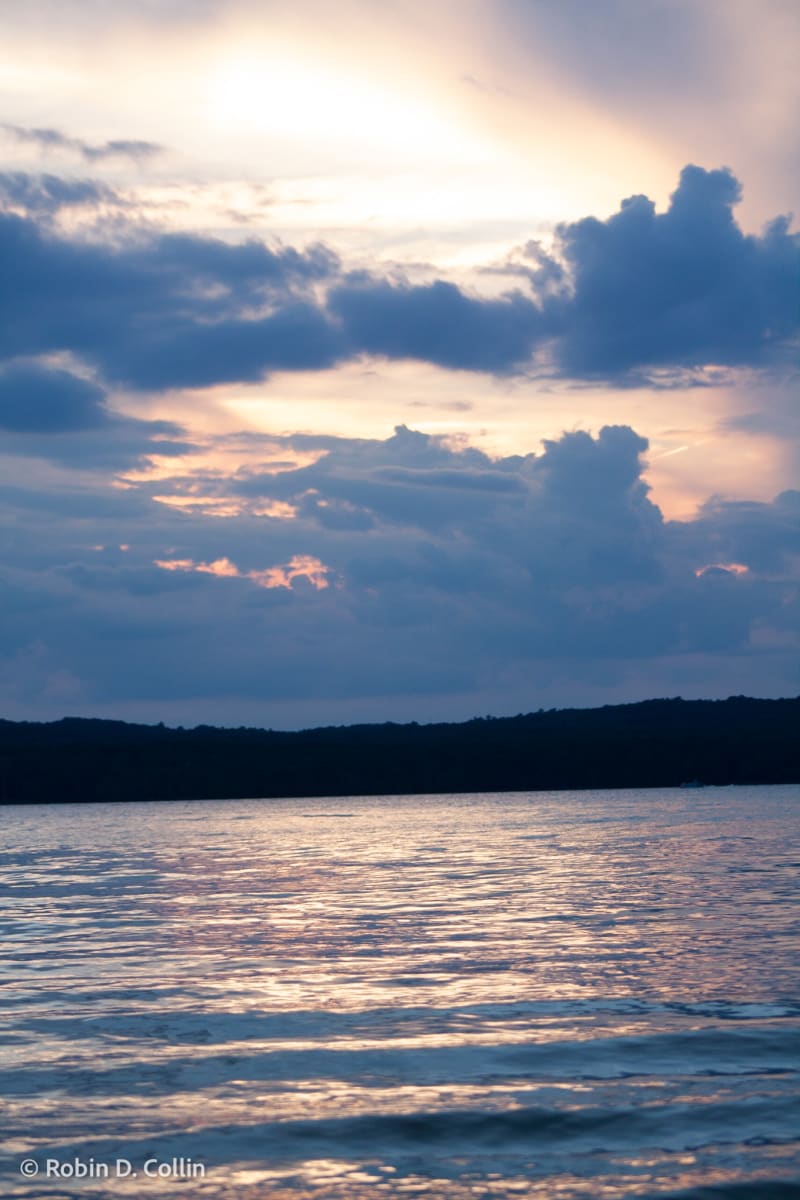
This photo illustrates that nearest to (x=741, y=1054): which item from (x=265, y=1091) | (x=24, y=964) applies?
(x=265, y=1091)

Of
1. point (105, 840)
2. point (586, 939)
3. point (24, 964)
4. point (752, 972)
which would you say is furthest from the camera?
point (105, 840)

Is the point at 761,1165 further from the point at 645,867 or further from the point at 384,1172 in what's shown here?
the point at 645,867

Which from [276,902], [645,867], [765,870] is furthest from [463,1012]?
[645,867]

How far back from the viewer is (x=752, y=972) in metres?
26.8

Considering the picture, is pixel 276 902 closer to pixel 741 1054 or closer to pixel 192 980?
pixel 192 980

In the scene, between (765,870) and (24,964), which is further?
(765,870)

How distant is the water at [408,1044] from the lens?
1470 cm

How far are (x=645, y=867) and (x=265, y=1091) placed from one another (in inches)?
1790

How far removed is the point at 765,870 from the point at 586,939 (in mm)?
23711

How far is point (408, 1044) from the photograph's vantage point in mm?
20844

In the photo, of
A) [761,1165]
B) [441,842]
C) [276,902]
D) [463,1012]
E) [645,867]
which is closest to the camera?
[761,1165]

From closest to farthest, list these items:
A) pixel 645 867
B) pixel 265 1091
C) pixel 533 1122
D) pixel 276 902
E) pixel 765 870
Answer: pixel 533 1122, pixel 265 1091, pixel 276 902, pixel 765 870, pixel 645 867

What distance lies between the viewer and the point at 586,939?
34.1m

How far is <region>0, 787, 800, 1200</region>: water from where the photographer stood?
579 inches
